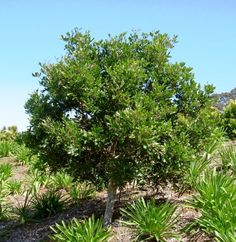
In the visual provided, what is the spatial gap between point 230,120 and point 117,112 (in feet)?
39.3

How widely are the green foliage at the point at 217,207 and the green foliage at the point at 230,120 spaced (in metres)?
10.5

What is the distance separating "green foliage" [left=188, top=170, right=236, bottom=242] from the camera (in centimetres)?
754

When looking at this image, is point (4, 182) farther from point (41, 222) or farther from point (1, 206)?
point (41, 222)

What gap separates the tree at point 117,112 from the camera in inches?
334

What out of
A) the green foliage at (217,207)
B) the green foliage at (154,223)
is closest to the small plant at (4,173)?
the green foliage at (154,223)

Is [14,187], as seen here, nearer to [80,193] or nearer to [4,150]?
[80,193]

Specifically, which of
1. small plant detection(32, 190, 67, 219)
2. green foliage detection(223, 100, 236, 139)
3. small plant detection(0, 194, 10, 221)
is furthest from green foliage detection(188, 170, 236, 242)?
green foliage detection(223, 100, 236, 139)

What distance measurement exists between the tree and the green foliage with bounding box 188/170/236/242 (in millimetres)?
697

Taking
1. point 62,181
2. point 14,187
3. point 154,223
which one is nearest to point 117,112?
point 154,223

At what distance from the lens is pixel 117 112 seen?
827cm

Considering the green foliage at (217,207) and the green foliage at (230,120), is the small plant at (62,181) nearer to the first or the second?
the green foliage at (217,207)

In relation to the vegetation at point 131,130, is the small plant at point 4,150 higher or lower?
higher

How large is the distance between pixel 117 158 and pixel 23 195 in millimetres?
7546

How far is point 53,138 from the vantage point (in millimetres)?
8789
